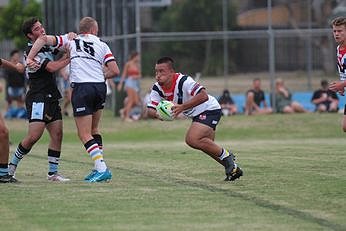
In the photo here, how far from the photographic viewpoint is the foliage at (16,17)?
4650 centimetres

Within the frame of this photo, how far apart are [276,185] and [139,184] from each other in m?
1.79

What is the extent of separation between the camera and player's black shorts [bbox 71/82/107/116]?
12945 millimetres

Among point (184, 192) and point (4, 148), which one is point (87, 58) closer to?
point (4, 148)

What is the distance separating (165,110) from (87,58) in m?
1.34

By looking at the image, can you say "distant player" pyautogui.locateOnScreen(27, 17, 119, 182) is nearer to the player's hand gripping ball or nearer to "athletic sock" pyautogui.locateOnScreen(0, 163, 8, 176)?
the player's hand gripping ball

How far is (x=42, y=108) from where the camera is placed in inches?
521

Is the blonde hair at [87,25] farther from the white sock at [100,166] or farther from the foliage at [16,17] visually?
the foliage at [16,17]

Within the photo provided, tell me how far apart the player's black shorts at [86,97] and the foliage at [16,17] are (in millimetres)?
33366

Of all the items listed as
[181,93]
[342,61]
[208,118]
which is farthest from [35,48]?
[342,61]

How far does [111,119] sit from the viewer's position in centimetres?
3030

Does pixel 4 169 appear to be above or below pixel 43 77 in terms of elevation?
below

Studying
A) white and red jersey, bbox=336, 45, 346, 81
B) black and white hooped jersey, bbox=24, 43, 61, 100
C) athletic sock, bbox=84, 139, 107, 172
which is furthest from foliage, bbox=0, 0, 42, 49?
white and red jersey, bbox=336, 45, 346, 81

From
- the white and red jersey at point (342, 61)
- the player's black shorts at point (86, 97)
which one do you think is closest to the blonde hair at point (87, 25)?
the player's black shorts at point (86, 97)

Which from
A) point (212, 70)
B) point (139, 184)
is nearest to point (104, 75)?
point (139, 184)
